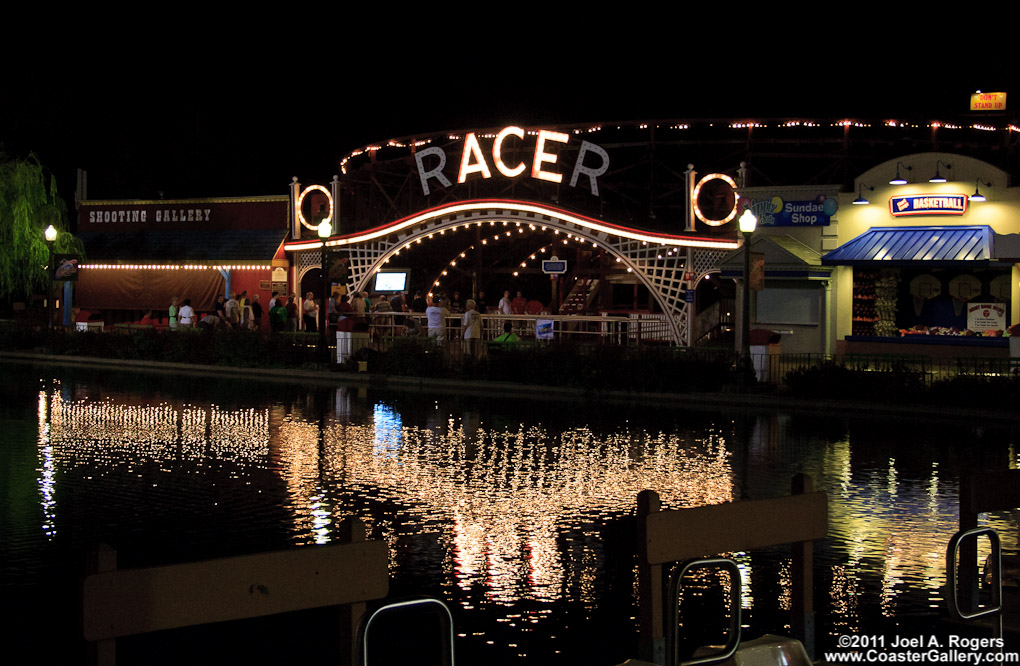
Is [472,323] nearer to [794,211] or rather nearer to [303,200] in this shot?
[794,211]

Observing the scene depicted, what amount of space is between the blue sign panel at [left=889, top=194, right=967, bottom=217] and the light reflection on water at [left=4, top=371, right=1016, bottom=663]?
12.3 meters

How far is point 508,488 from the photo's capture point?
12.5 metres

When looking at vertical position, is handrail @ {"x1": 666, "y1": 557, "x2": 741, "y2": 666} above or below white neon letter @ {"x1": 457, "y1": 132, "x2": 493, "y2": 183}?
below

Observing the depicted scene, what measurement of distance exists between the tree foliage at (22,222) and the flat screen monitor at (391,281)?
43.7ft

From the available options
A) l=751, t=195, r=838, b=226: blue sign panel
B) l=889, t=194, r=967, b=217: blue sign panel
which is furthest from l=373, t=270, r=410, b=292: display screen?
l=889, t=194, r=967, b=217: blue sign panel

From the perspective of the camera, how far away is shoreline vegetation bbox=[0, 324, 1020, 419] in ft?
69.6

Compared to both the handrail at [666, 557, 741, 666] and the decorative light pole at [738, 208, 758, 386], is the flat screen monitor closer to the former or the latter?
the decorative light pole at [738, 208, 758, 386]

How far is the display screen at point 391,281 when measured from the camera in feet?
127

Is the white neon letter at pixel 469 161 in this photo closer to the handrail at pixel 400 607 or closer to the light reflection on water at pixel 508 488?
the light reflection on water at pixel 508 488

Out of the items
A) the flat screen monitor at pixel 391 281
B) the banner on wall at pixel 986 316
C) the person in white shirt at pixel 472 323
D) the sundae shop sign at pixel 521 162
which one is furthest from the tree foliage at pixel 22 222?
the banner on wall at pixel 986 316

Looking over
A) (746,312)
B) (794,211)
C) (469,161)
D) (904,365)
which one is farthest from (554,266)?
(904,365)

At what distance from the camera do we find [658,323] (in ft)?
107

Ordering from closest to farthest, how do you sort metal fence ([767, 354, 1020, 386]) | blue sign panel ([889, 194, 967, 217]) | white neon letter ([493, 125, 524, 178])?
1. metal fence ([767, 354, 1020, 386])
2. blue sign panel ([889, 194, 967, 217])
3. white neon letter ([493, 125, 524, 178])

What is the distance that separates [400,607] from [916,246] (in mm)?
26603
